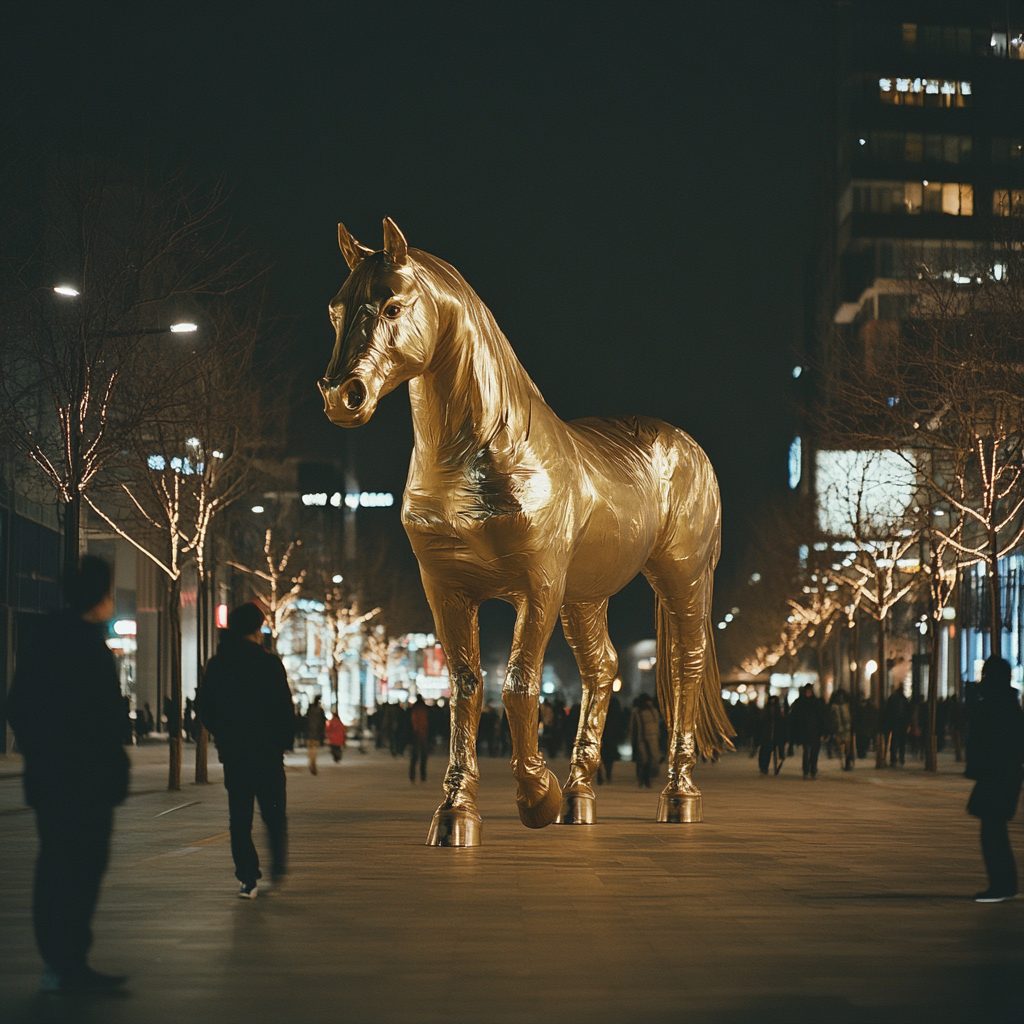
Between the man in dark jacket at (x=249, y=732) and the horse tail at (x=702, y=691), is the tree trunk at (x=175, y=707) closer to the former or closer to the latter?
the horse tail at (x=702, y=691)

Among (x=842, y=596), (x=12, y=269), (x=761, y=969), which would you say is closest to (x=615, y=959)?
(x=761, y=969)

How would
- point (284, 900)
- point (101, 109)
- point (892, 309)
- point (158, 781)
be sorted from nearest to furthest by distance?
point (284, 900) < point (101, 109) < point (158, 781) < point (892, 309)

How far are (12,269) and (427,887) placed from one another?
14341mm

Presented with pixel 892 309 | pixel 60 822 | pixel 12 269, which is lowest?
pixel 60 822

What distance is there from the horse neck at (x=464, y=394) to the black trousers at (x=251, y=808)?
3.39m

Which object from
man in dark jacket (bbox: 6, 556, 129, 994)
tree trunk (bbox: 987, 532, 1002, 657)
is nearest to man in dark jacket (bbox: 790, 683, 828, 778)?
tree trunk (bbox: 987, 532, 1002, 657)

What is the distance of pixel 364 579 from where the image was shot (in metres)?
73.6

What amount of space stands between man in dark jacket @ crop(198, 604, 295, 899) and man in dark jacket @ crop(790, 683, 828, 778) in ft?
72.7

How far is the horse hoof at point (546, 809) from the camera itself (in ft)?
41.7

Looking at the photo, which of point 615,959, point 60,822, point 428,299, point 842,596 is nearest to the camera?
point 60,822

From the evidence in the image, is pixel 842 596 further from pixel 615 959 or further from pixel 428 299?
pixel 615 959

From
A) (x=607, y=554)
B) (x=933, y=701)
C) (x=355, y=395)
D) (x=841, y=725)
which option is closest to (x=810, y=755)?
(x=933, y=701)

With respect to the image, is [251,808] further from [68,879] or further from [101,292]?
[101,292]

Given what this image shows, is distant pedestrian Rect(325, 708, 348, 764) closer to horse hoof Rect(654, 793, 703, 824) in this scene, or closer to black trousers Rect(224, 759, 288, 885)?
horse hoof Rect(654, 793, 703, 824)
